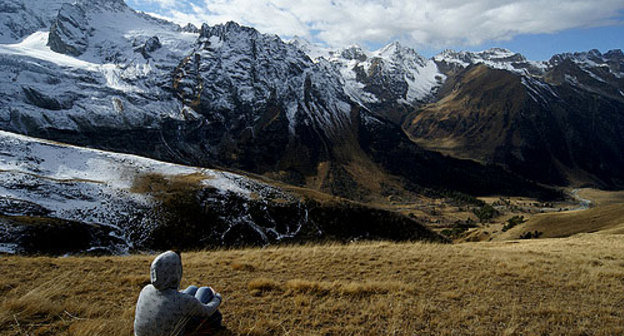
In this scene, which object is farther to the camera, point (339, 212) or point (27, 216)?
point (339, 212)

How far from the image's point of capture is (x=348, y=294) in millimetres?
10445

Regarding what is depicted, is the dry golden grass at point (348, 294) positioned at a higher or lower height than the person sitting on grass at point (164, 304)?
lower

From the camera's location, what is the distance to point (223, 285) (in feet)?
37.2

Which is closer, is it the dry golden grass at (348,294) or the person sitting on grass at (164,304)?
the person sitting on grass at (164,304)

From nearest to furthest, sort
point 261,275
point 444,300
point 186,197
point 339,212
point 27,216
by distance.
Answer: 1. point 444,300
2. point 261,275
3. point 27,216
4. point 186,197
5. point 339,212

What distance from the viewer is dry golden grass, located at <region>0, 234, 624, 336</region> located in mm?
7945

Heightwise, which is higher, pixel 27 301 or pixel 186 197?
pixel 27 301

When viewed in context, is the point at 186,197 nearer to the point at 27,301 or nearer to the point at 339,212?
the point at 339,212

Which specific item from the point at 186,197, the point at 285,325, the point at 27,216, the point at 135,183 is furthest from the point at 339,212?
the point at 285,325

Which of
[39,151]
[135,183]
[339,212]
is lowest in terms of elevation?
[339,212]

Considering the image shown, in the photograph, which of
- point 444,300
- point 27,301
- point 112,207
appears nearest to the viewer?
point 27,301

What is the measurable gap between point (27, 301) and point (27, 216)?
4423 cm

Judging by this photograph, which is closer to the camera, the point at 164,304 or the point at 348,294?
the point at 164,304

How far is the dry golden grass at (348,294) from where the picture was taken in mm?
7945
